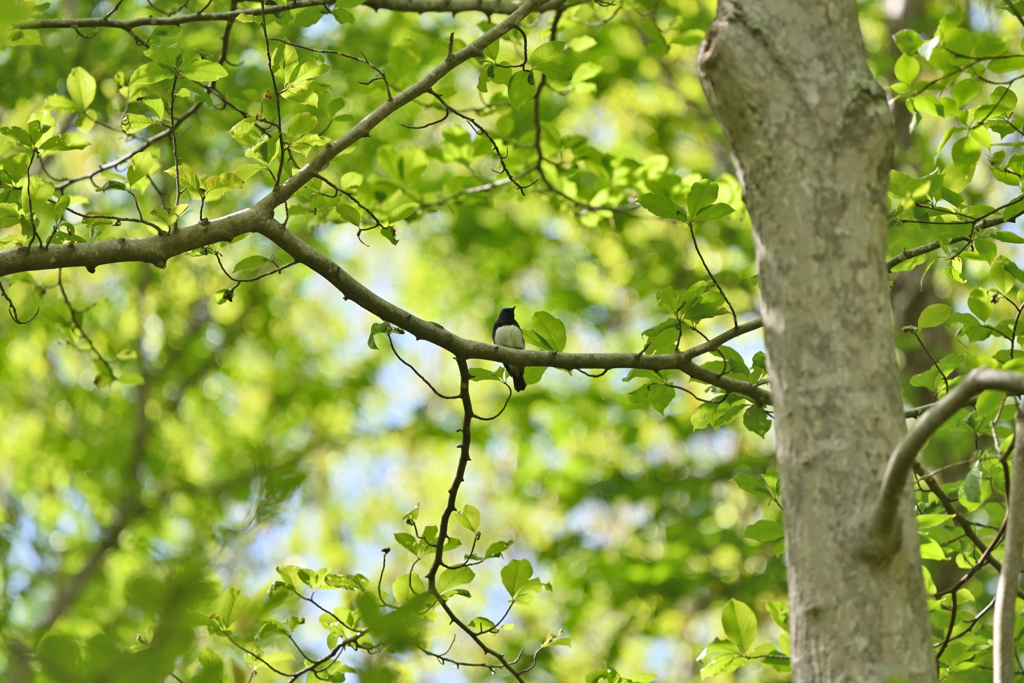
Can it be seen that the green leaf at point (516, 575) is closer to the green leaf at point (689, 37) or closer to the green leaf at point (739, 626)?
the green leaf at point (739, 626)

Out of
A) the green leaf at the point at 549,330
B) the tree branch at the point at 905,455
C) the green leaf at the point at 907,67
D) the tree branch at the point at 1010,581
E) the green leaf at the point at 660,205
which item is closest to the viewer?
the tree branch at the point at 905,455

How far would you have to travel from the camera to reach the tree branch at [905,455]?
4.55 ft

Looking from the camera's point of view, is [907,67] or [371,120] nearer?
[907,67]

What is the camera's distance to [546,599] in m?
9.89

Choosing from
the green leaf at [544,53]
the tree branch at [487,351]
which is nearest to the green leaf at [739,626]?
the tree branch at [487,351]

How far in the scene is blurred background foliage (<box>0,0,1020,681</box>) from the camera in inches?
153

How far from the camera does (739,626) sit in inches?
97.0

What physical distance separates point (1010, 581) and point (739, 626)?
1.06m

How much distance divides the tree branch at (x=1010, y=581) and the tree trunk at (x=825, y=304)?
0.54 ft

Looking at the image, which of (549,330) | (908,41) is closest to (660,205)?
(549,330)

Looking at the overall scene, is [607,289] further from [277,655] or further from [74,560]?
[277,655]

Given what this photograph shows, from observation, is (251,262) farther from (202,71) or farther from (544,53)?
(544,53)

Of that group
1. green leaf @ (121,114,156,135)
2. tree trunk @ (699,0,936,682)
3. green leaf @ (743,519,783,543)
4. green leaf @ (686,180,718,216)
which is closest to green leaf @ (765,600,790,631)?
green leaf @ (743,519,783,543)

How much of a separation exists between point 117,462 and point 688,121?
6.83 meters
